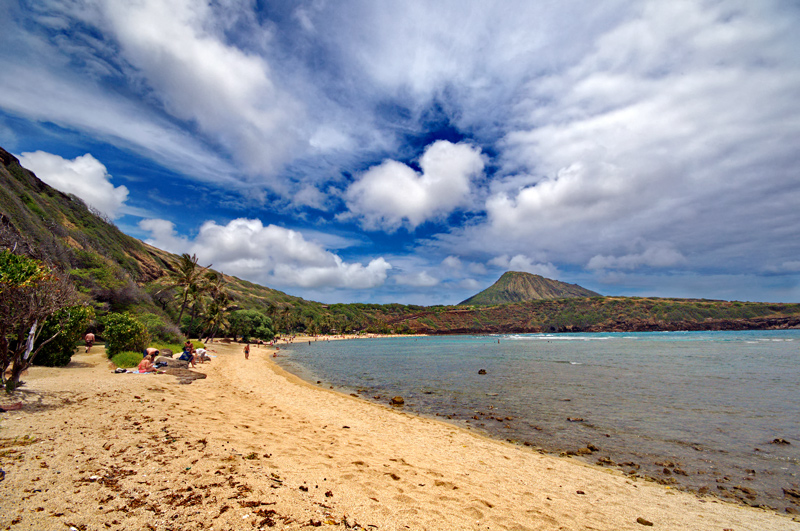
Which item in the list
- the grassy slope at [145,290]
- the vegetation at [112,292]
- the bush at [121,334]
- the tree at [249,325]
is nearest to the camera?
the vegetation at [112,292]

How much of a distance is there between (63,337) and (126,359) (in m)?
3.68

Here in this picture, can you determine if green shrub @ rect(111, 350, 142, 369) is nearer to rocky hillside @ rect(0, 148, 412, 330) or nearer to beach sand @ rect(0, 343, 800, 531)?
rocky hillside @ rect(0, 148, 412, 330)

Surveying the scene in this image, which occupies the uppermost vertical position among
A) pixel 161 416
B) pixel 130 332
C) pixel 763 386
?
pixel 130 332

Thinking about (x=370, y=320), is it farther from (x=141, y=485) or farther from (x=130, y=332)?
(x=141, y=485)

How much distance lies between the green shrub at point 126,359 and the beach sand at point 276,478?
7.18 metres

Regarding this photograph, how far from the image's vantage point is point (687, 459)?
984cm

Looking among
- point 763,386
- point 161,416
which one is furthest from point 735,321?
point 161,416

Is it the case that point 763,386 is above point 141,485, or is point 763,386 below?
below

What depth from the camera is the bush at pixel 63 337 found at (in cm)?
1454

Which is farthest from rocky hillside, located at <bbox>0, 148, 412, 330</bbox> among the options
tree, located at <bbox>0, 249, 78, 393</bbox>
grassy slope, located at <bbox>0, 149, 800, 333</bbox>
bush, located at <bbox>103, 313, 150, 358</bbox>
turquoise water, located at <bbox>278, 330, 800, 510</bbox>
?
turquoise water, located at <bbox>278, 330, 800, 510</bbox>

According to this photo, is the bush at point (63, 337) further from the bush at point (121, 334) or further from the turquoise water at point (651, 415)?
the turquoise water at point (651, 415)

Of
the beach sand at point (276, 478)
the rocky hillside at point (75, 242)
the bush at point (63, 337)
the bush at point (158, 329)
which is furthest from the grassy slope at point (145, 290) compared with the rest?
the beach sand at point (276, 478)

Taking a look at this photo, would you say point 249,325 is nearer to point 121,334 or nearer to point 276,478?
point 121,334

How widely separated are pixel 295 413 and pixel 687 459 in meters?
13.4
